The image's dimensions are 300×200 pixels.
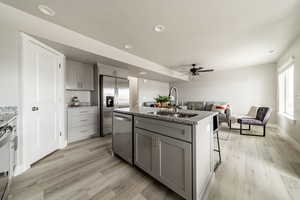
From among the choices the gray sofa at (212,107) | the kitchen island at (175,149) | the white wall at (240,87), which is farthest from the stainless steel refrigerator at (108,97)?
the white wall at (240,87)

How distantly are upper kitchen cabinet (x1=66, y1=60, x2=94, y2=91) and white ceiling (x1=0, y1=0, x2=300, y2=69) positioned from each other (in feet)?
4.21

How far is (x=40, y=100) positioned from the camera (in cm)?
221

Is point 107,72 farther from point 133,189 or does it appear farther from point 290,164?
point 290,164

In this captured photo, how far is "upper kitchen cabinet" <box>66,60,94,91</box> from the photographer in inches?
129

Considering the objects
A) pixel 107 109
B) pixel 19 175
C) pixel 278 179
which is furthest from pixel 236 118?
pixel 19 175

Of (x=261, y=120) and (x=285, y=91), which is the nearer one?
(x=261, y=120)

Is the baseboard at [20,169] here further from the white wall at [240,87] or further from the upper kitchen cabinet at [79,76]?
the white wall at [240,87]

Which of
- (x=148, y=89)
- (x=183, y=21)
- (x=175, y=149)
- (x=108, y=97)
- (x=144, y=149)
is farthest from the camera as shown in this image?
(x=148, y=89)

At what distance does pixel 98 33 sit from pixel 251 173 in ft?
12.0

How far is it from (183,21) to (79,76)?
122 inches

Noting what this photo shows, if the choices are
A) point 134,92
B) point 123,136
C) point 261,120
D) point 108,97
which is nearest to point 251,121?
point 261,120

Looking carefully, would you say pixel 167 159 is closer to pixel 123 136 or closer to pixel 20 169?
pixel 123 136

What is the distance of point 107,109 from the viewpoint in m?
3.72

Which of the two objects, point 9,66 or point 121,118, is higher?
point 9,66
